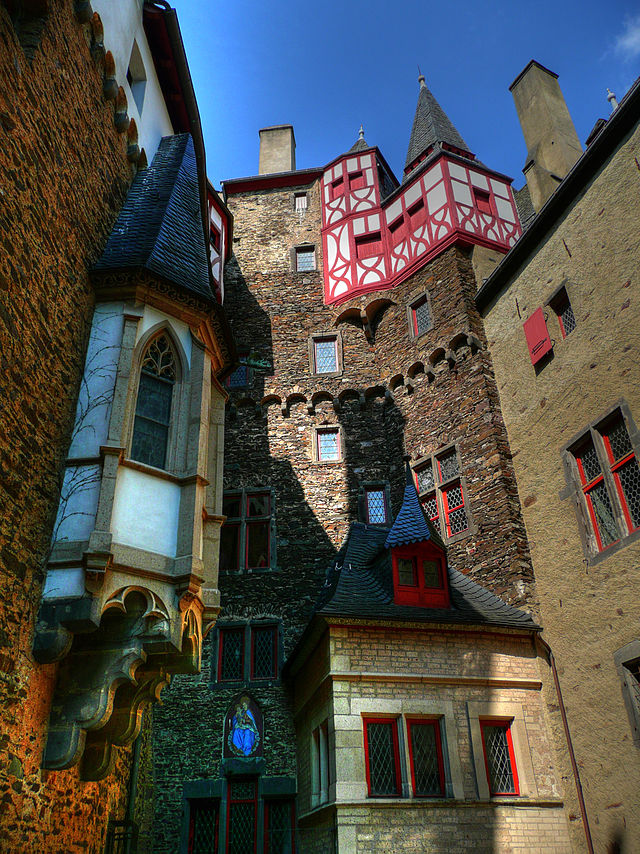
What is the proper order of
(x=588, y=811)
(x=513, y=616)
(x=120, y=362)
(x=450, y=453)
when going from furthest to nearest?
(x=450, y=453), (x=513, y=616), (x=588, y=811), (x=120, y=362)

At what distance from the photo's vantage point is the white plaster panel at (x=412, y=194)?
59.2 feet

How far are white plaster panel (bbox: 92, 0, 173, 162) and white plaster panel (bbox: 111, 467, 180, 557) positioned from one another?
688 centimetres

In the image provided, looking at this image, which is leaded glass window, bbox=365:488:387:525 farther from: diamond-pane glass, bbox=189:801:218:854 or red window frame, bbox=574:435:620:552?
diamond-pane glass, bbox=189:801:218:854

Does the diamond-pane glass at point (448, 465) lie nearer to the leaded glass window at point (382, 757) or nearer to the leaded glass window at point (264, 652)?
the leaded glass window at point (264, 652)

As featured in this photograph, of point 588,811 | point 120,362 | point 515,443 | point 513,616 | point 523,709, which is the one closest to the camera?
point 120,362

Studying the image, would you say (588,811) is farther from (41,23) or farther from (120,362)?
(41,23)

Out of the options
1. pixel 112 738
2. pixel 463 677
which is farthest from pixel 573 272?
pixel 112 738

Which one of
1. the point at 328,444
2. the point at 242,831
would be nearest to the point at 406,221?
the point at 328,444

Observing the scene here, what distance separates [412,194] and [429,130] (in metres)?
3.78

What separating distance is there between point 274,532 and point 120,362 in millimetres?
7923

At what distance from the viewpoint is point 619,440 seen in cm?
989

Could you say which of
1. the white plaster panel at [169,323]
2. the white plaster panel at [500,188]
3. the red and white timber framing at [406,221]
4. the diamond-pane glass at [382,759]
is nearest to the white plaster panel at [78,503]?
the white plaster panel at [169,323]

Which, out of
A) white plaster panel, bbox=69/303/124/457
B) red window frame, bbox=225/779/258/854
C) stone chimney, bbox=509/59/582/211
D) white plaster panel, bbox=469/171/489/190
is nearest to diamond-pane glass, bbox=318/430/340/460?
red window frame, bbox=225/779/258/854

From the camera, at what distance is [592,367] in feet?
34.6
